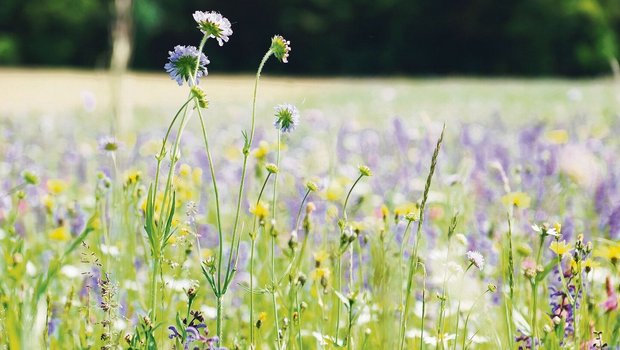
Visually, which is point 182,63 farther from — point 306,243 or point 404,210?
point 404,210

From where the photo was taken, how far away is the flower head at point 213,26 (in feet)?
4.20

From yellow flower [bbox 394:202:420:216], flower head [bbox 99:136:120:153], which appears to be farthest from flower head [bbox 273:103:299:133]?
flower head [bbox 99:136:120:153]

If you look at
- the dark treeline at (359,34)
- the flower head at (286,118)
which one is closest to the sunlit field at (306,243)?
the flower head at (286,118)

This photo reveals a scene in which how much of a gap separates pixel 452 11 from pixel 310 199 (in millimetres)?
45013

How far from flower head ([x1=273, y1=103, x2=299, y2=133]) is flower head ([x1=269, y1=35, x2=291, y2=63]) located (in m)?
0.12

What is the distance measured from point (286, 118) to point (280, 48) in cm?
15

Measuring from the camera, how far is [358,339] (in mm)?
1684

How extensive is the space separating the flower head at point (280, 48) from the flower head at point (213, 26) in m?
0.08

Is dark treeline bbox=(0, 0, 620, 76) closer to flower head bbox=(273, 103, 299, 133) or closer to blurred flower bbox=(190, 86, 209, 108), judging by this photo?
flower head bbox=(273, 103, 299, 133)

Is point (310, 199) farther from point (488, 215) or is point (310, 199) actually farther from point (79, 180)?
point (79, 180)

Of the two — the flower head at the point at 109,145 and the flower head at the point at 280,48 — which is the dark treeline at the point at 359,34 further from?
the flower head at the point at 280,48

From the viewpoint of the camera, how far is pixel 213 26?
1288mm

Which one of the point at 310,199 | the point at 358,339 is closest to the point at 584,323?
the point at 358,339

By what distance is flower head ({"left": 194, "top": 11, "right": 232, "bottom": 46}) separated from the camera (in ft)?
4.20
